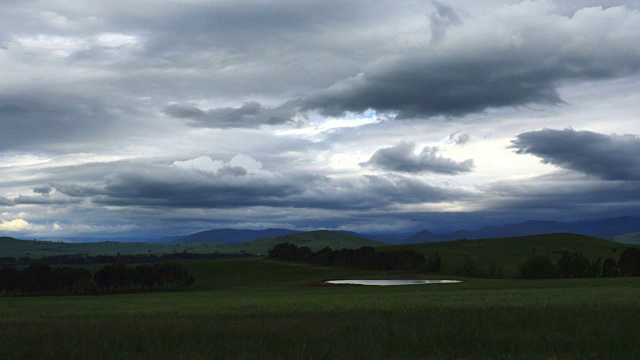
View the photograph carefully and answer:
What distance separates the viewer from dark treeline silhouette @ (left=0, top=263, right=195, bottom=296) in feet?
431

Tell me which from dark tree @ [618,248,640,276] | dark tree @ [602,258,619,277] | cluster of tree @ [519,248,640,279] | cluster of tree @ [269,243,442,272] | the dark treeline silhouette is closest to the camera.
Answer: the dark treeline silhouette

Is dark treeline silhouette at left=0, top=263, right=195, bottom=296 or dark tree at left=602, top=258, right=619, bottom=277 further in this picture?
dark tree at left=602, top=258, right=619, bottom=277

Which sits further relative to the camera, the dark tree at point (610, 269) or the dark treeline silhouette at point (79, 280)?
the dark tree at point (610, 269)

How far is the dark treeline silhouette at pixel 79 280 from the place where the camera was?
431 feet

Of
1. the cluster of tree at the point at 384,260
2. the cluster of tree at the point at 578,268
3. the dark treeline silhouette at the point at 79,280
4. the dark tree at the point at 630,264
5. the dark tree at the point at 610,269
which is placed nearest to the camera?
the dark treeline silhouette at the point at 79,280

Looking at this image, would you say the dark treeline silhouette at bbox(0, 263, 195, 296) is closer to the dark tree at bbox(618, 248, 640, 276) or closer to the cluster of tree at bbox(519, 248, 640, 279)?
the cluster of tree at bbox(519, 248, 640, 279)

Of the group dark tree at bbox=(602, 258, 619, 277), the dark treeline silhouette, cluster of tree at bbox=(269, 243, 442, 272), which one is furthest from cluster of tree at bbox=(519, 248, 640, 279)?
the dark treeline silhouette

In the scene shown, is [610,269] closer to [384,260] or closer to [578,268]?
[578,268]

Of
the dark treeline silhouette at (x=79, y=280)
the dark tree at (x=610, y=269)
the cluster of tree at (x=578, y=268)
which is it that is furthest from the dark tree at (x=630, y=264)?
the dark treeline silhouette at (x=79, y=280)

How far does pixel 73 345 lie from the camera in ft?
64.7

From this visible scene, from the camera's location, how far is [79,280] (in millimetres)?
131750

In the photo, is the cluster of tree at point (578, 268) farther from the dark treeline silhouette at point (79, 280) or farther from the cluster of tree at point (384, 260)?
the dark treeline silhouette at point (79, 280)

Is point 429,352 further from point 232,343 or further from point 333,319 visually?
point 333,319

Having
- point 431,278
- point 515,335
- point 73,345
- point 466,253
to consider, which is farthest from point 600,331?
point 466,253
